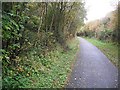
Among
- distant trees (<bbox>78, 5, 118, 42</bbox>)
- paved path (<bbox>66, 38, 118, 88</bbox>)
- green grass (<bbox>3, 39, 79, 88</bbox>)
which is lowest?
paved path (<bbox>66, 38, 118, 88</bbox>)

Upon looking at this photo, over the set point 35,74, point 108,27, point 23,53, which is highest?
point 108,27

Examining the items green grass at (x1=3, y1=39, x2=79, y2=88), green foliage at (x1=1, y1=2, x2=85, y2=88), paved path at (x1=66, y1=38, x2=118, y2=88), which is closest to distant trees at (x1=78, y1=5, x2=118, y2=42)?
paved path at (x1=66, y1=38, x2=118, y2=88)

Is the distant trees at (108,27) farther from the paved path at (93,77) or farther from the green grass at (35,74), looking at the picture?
the green grass at (35,74)

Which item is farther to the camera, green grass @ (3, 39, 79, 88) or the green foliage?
green grass @ (3, 39, 79, 88)

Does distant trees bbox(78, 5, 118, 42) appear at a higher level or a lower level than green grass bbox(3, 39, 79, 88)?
higher

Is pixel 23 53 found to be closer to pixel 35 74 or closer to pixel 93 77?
pixel 35 74

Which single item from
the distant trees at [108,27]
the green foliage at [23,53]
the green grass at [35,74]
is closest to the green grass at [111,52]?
the distant trees at [108,27]

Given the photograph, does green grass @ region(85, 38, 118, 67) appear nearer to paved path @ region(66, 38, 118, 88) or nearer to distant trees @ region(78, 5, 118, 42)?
paved path @ region(66, 38, 118, 88)

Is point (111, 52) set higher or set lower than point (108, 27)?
lower

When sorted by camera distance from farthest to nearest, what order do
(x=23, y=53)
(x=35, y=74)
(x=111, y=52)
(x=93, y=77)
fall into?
(x=111, y=52) → (x=93, y=77) → (x=23, y=53) → (x=35, y=74)

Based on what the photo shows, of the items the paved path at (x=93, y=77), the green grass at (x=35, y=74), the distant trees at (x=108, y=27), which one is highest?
the distant trees at (x=108, y=27)

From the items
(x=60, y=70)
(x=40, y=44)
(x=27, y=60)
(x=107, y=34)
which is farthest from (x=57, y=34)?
(x=107, y=34)

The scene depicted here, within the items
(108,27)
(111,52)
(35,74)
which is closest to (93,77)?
(35,74)

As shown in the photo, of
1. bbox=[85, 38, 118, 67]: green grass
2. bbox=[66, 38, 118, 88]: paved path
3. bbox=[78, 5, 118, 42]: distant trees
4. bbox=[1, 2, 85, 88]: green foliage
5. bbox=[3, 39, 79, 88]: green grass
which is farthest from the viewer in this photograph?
bbox=[78, 5, 118, 42]: distant trees
